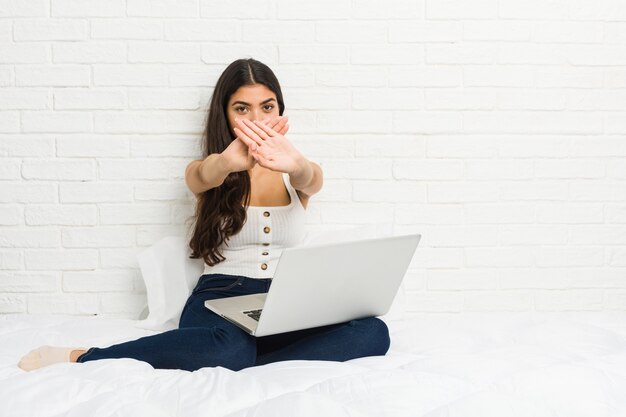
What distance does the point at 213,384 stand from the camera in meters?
1.17

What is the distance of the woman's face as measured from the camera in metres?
1.95

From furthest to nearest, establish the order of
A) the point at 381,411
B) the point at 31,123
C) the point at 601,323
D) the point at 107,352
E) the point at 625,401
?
the point at 31,123, the point at 601,323, the point at 107,352, the point at 625,401, the point at 381,411

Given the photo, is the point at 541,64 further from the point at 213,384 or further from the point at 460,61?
the point at 213,384

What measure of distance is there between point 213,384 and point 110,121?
1222 millimetres

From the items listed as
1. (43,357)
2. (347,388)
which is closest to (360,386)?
(347,388)

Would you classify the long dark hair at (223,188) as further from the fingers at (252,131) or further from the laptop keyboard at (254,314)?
the laptop keyboard at (254,314)

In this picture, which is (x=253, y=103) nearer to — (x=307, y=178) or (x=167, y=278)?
(x=307, y=178)

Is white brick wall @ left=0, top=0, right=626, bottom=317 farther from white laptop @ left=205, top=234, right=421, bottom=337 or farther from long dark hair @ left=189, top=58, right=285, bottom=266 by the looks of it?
white laptop @ left=205, top=234, right=421, bottom=337

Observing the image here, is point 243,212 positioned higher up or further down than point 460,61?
further down

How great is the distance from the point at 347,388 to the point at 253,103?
107 cm

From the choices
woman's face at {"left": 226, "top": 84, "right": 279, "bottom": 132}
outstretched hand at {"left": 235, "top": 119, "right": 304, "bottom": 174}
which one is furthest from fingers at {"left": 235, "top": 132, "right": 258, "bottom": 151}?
woman's face at {"left": 226, "top": 84, "right": 279, "bottom": 132}

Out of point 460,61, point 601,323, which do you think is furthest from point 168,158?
point 601,323

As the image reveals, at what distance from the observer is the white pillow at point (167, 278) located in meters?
1.92

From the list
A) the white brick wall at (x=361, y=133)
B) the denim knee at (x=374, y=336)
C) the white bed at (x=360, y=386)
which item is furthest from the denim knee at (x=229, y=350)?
the white brick wall at (x=361, y=133)
